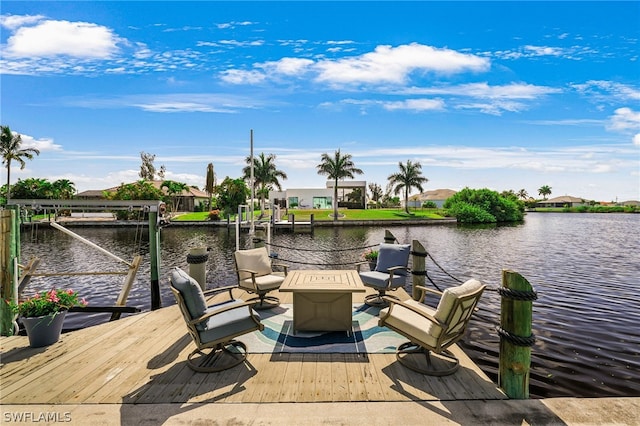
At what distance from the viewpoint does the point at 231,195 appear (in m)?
43.9

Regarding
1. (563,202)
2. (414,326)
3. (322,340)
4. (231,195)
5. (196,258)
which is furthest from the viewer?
(563,202)

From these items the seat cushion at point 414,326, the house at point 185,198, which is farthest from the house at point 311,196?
the seat cushion at point 414,326

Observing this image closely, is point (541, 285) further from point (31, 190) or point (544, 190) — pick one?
point (544, 190)

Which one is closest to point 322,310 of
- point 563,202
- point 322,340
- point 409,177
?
point 322,340

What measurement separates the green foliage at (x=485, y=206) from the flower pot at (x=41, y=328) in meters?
50.9

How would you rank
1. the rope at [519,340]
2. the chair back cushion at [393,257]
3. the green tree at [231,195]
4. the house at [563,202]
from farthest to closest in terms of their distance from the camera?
the house at [563,202]
the green tree at [231,195]
the chair back cushion at [393,257]
the rope at [519,340]

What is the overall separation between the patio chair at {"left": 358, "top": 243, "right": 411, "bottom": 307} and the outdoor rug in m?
0.86

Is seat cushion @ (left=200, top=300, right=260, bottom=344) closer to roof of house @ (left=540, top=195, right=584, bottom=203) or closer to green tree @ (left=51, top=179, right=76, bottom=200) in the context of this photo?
green tree @ (left=51, top=179, right=76, bottom=200)

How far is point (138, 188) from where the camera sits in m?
42.8

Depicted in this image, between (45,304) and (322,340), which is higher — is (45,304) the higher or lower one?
the higher one

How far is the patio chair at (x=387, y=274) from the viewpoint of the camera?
663 cm

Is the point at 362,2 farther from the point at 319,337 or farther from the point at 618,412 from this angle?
the point at 618,412

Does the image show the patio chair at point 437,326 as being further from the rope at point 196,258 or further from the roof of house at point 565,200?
the roof of house at point 565,200

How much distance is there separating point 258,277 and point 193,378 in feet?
10.2
